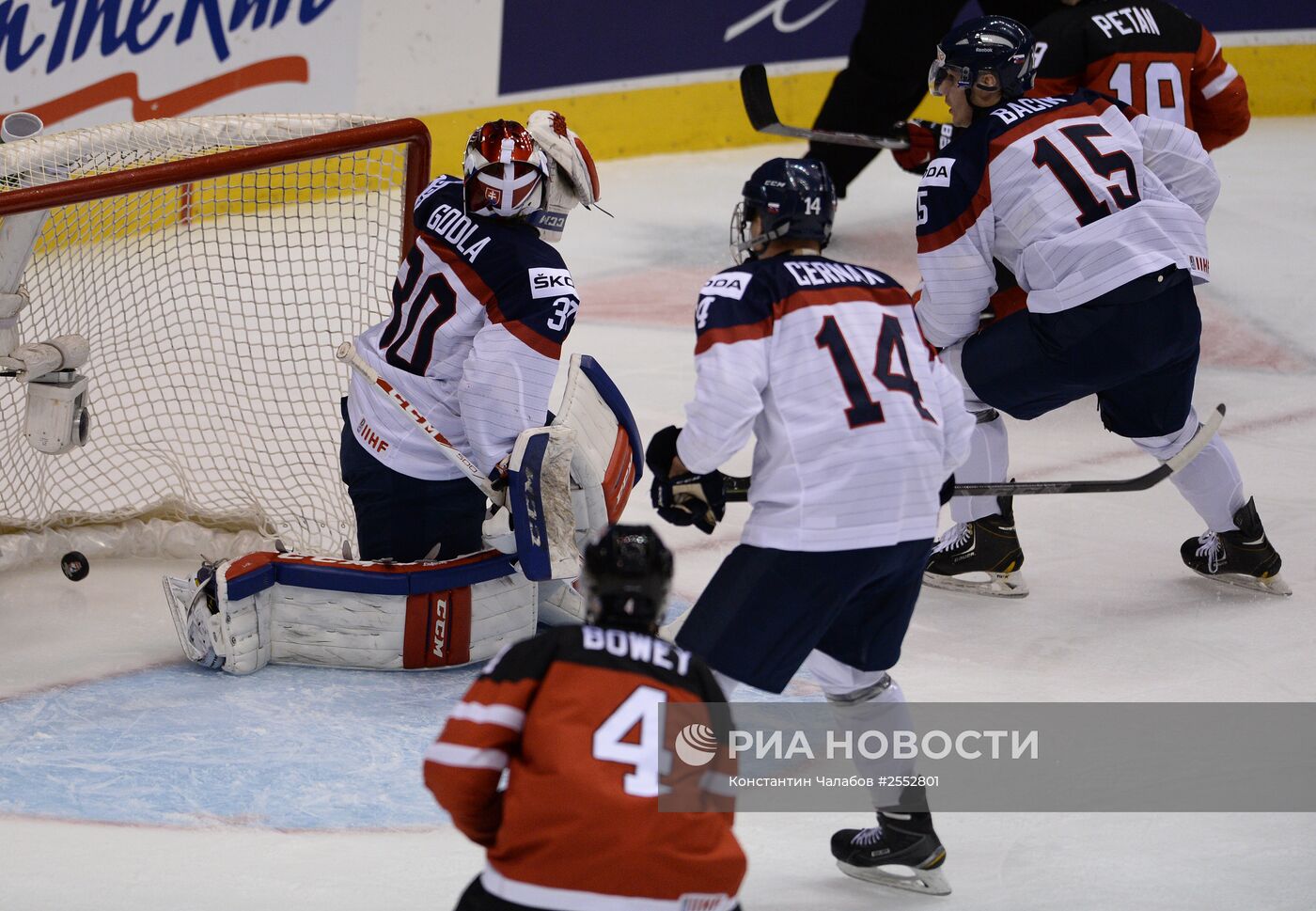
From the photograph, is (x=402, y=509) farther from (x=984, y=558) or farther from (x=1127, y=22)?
(x=1127, y=22)

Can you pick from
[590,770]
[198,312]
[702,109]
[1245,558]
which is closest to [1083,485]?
[1245,558]

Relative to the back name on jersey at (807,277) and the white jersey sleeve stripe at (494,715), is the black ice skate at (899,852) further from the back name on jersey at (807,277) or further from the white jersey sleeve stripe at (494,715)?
the white jersey sleeve stripe at (494,715)

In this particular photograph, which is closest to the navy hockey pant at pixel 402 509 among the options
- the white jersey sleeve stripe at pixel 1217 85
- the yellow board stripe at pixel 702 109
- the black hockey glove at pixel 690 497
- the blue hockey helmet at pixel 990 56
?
the black hockey glove at pixel 690 497

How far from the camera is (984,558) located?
12.7 feet

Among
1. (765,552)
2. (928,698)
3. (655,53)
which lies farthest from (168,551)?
(655,53)

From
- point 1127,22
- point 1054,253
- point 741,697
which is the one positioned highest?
point 1127,22

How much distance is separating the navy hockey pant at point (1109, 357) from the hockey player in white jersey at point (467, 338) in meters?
0.90

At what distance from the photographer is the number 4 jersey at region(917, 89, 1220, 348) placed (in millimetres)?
3434

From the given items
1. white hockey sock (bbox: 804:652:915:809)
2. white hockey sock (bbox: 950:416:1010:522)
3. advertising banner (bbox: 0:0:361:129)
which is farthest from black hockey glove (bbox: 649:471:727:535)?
advertising banner (bbox: 0:0:361:129)

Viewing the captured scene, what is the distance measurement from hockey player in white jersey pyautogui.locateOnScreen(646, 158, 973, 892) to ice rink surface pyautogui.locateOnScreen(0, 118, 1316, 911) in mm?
327

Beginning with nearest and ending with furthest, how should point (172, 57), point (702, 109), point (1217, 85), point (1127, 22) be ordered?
point (1217, 85) → point (1127, 22) → point (172, 57) → point (702, 109)

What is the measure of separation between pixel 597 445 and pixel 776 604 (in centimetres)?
108

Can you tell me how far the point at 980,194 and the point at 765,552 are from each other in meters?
1.33

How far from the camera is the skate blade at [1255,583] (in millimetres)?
3832
